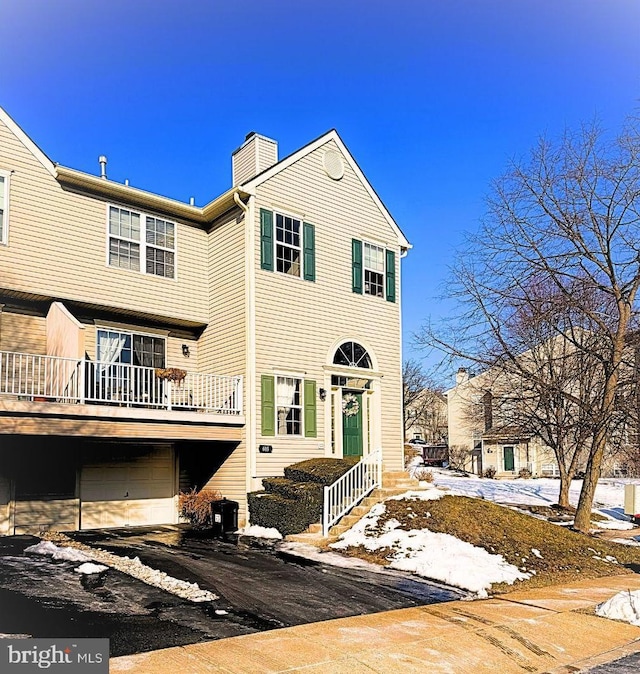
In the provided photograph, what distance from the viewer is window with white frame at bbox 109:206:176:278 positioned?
1474cm

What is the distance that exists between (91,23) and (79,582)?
7.80 meters

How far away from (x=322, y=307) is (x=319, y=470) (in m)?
4.22

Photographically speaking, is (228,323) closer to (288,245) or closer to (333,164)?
(288,245)

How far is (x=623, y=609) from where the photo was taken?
8.45 metres

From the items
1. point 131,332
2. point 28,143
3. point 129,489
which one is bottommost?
point 129,489

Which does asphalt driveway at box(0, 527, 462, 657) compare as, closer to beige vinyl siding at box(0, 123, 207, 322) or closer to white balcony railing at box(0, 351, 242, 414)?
white balcony railing at box(0, 351, 242, 414)

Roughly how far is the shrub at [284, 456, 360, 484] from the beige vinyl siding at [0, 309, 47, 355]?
567cm

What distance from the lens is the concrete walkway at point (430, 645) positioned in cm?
616

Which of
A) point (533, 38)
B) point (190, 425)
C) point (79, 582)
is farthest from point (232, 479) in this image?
point (533, 38)

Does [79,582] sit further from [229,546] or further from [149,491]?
[149,491]

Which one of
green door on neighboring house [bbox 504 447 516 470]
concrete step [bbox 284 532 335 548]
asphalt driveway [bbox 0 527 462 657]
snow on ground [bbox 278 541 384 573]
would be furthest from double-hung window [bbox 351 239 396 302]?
green door on neighboring house [bbox 504 447 516 470]

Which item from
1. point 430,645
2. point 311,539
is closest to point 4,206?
point 311,539

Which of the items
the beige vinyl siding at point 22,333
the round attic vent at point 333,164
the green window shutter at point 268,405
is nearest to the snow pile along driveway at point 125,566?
the beige vinyl siding at point 22,333

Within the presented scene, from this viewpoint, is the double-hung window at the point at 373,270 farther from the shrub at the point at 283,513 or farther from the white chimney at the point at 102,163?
the white chimney at the point at 102,163
